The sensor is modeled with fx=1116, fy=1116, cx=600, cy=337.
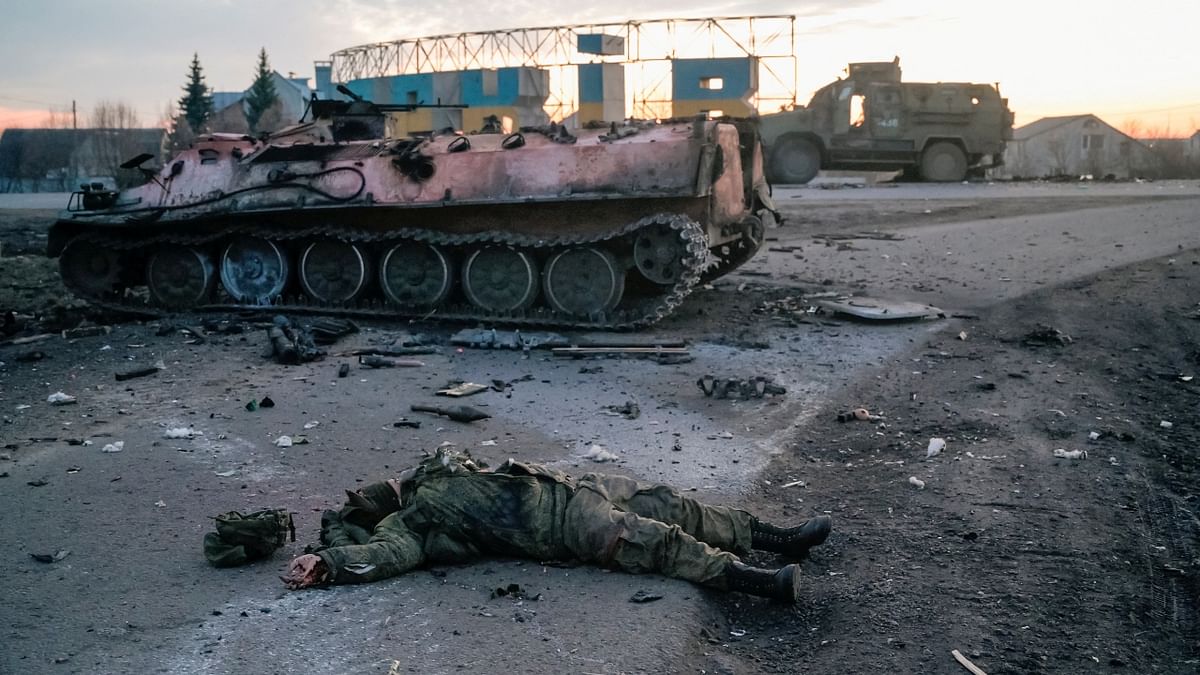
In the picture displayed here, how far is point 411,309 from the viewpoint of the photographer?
12.9 metres

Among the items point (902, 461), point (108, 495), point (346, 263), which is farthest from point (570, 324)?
point (108, 495)

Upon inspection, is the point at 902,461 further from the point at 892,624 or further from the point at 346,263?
the point at 346,263

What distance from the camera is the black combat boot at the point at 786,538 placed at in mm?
5547

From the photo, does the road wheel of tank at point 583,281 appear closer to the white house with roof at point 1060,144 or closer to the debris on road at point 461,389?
the debris on road at point 461,389

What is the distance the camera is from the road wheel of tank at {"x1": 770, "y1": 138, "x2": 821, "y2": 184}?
27281 millimetres

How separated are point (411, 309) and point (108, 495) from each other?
6.39 metres

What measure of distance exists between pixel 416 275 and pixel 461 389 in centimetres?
391

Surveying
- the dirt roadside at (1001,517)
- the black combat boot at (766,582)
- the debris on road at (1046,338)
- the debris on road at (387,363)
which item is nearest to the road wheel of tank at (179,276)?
the debris on road at (387,363)

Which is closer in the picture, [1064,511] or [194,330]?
[1064,511]

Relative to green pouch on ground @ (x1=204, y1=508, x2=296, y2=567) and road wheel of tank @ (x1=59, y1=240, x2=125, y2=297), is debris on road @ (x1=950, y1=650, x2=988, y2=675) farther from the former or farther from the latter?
road wheel of tank @ (x1=59, y1=240, x2=125, y2=297)

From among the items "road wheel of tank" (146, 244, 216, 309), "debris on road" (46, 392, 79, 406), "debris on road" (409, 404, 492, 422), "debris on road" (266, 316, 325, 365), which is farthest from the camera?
"road wheel of tank" (146, 244, 216, 309)

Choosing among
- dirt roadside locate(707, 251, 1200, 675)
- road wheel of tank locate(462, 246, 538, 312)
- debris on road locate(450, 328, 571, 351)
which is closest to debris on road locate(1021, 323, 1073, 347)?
dirt roadside locate(707, 251, 1200, 675)

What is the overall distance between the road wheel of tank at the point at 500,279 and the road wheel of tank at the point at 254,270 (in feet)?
8.21

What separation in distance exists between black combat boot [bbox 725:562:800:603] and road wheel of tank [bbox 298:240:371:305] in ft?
29.4
